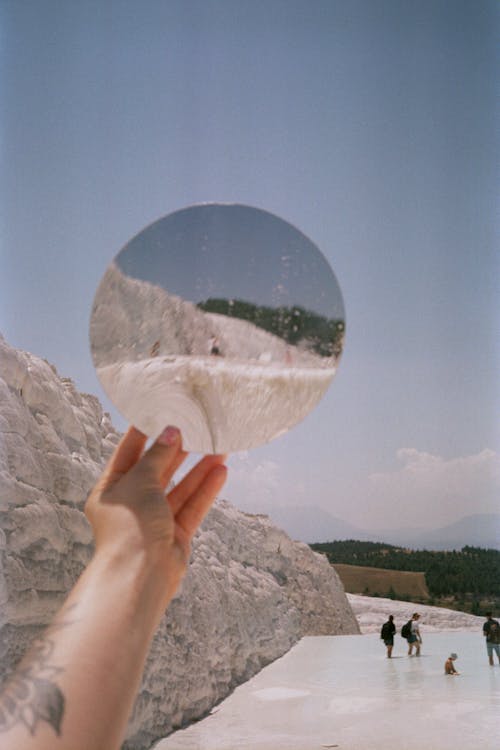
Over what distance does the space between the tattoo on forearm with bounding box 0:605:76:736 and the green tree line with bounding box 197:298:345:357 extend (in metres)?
0.67

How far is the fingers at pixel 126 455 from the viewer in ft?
2.06

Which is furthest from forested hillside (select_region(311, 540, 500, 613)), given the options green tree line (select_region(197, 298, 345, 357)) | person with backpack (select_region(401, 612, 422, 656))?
green tree line (select_region(197, 298, 345, 357))

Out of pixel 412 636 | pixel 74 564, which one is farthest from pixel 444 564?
pixel 74 564

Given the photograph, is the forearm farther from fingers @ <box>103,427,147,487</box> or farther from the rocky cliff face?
the rocky cliff face

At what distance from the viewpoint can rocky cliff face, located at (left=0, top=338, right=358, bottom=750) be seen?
2.62 metres

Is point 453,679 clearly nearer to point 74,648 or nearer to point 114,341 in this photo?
point 114,341

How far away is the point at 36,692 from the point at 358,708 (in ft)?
13.4

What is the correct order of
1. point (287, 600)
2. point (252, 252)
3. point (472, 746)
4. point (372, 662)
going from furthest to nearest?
point (287, 600) → point (372, 662) → point (472, 746) → point (252, 252)

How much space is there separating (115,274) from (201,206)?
182 mm

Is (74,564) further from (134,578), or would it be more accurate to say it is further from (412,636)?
(412,636)

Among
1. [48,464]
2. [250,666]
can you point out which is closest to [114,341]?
[48,464]

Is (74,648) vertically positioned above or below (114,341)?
below

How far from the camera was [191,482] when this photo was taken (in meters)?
0.72

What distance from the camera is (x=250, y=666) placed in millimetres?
4648
